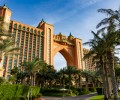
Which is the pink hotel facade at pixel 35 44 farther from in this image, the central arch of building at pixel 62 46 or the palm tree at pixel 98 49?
the palm tree at pixel 98 49

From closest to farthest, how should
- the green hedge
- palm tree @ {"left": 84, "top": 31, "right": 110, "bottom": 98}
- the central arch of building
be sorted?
the green hedge
palm tree @ {"left": 84, "top": 31, "right": 110, "bottom": 98}
the central arch of building

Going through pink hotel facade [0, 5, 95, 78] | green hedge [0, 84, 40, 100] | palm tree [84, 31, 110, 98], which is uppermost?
pink hotel facade [0, 5, 95, 78]

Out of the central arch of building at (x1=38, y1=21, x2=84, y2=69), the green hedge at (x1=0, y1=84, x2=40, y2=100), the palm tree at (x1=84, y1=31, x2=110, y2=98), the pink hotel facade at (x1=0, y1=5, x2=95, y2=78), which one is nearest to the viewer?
the green hedge at (x1=0, y1=84, x2=40, y2=100)

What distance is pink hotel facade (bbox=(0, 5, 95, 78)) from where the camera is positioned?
3332 inches

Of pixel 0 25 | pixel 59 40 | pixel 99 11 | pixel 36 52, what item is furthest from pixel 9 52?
pixel 59 40

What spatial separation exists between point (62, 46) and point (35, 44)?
2494 centimetres

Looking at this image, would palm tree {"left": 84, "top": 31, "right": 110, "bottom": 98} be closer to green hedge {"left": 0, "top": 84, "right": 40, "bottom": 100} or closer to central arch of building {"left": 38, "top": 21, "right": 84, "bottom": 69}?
green hedge {"left": 0, "top": 84, "right": 40, "bottom": 100}

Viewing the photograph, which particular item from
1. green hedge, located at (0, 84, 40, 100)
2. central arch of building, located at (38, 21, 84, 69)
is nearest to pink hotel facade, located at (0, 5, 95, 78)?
central arch of building, located at (38, 21, 84, 69)

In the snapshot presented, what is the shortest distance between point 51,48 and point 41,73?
41776 mm

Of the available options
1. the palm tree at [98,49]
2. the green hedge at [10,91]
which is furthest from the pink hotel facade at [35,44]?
the palm tree at [98,49]

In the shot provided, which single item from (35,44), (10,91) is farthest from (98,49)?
(35,44)

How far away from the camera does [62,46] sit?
113125mm

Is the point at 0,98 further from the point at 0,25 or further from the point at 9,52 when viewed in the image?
the point at 0,25

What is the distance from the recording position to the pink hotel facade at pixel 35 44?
84.6 meters
